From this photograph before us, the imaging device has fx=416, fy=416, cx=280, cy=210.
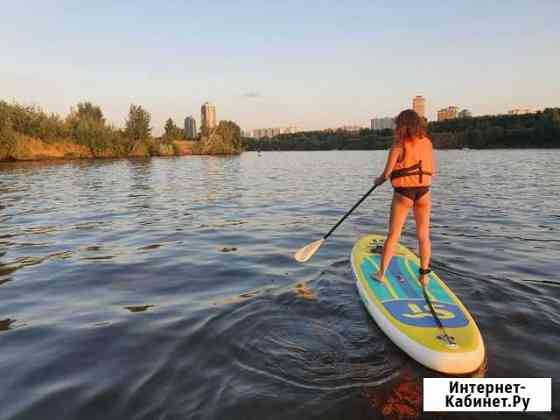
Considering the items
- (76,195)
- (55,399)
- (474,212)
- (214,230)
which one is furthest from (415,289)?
(76,195)

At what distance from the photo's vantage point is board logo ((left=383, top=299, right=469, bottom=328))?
471 centimetres

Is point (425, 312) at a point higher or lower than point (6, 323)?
higher

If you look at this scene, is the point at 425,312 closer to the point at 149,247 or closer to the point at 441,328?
the point at 441,328

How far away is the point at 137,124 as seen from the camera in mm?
78500

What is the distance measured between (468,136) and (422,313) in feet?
364

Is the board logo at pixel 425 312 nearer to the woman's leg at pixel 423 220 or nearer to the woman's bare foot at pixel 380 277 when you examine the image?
the woman's leg at pixel 423 220

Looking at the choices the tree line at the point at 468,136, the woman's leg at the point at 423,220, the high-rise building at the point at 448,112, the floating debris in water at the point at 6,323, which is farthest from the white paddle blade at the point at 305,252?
the high-rise building at the point at 448,112

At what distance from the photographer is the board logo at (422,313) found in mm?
4711

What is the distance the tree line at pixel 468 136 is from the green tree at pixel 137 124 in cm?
6623

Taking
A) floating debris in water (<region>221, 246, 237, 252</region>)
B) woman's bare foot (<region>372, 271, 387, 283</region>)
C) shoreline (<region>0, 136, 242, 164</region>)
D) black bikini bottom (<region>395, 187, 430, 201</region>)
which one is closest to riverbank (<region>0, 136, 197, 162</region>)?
shoreline (<region>0, 136, 242, 164</region>)

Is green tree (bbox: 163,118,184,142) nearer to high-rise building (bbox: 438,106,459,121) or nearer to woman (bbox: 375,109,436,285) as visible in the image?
woman (bbox: 375,109,436,285)

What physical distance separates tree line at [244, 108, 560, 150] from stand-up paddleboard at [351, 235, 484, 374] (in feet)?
314

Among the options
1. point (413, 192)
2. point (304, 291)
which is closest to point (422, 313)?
point (413, 192)

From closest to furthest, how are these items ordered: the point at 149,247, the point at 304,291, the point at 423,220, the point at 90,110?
the point at 423,220, the point at 304,291, the point at 149,247, the point at 90,110
